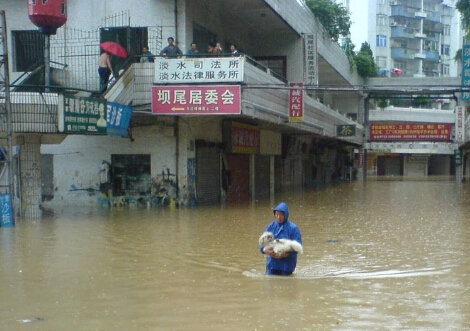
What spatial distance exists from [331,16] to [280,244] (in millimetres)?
38890

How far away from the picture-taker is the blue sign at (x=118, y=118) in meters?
18.1

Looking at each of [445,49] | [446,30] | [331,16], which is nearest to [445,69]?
[445,49]

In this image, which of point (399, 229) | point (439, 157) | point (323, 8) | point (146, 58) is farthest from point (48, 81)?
point (439, 157)

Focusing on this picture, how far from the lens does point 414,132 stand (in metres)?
52.7

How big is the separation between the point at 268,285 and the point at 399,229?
26.3 feet

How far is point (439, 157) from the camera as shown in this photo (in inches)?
2854

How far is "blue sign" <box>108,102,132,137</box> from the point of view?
18.1 m

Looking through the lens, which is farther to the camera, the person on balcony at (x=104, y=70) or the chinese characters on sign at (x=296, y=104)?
the chinese characters on sign at (x=296, y=104)

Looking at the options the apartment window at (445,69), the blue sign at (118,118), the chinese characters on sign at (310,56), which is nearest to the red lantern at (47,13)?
the blue sign at (118,118)

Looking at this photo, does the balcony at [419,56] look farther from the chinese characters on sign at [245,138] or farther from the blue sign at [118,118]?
the blue sign at [118,118]

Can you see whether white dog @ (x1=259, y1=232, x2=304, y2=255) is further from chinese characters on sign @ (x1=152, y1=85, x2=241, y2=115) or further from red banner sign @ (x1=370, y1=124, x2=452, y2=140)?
red banner sign @ (x1=370, y1=124, x2=452, y2=140)

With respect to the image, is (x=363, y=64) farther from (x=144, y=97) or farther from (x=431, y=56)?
(x=431, y=56)

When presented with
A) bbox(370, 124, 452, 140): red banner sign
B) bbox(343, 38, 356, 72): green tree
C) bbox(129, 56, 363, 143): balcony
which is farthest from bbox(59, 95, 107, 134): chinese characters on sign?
bbox(370, 124, 452, 140): red banner sign

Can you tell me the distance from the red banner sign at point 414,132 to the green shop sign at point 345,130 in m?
14.6
